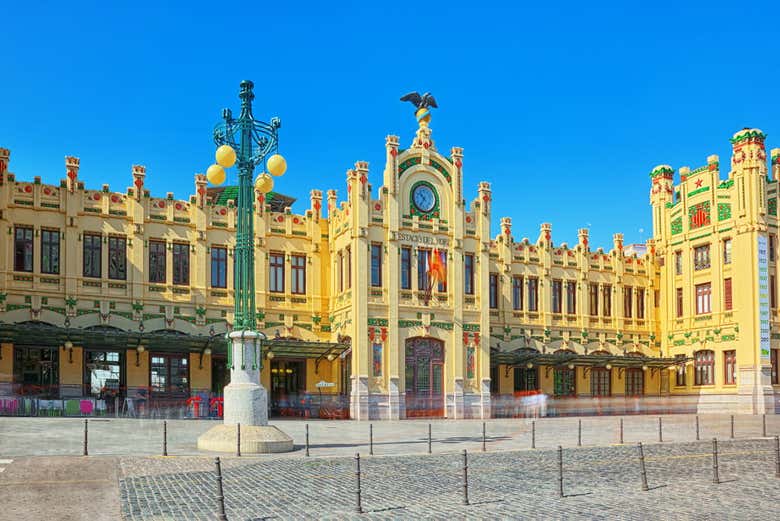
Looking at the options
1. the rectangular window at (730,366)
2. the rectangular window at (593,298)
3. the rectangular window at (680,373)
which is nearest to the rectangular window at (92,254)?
the rectangular window at (593,298)

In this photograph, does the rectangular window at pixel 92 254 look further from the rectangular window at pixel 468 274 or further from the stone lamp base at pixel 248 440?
the stone lamp base at pixel 248 440

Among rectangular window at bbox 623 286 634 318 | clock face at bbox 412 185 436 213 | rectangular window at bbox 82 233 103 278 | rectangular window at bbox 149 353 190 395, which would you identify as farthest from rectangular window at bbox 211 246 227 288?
rectangular window at bbox 623 286 634 318

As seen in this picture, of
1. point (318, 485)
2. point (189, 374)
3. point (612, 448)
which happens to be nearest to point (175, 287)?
point (189, 374)

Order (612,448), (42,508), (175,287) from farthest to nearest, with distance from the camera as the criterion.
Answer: (175,287) → (612,448) → (42,508)

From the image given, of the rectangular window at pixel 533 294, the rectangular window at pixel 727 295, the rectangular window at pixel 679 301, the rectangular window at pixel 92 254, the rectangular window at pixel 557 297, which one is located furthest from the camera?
the rectangular window at pixel 679 301

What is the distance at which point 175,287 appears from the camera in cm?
4203

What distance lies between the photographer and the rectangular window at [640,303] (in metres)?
55.5

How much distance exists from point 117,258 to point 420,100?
18.0 metres

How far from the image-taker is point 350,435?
29875 mm

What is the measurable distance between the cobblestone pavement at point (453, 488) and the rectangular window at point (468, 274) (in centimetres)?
2354

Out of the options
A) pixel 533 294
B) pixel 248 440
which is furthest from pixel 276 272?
pixel 248 440

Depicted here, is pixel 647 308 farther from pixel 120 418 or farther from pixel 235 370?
pixel 235 370

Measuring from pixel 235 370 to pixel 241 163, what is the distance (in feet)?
19.2

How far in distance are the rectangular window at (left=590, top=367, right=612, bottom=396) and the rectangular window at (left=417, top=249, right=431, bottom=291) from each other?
47.2ft
